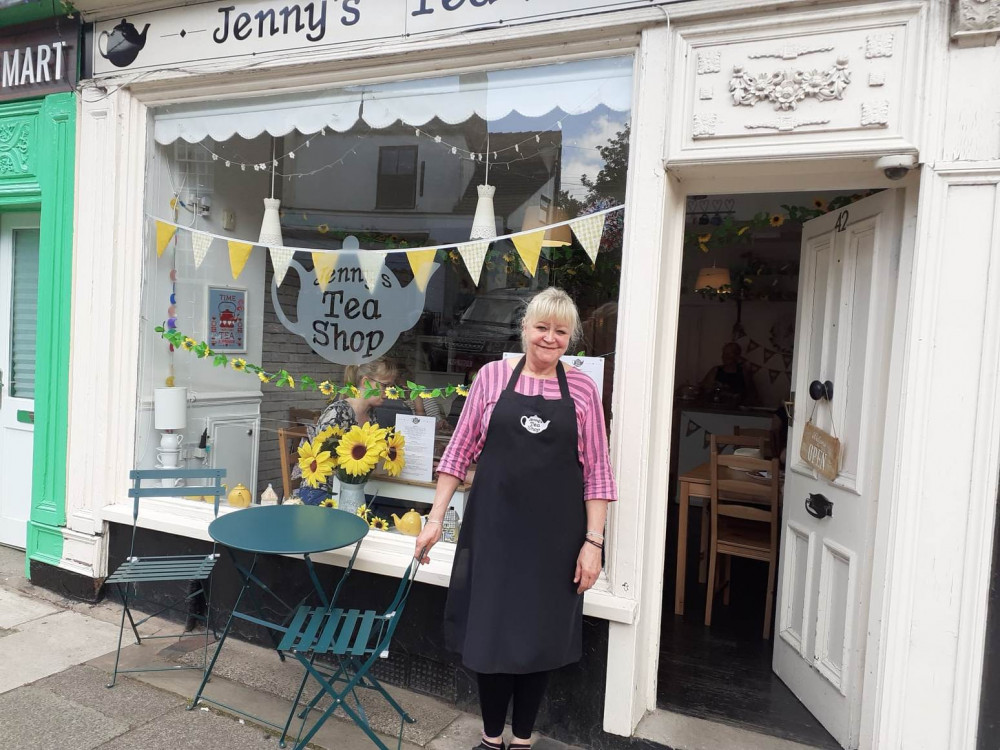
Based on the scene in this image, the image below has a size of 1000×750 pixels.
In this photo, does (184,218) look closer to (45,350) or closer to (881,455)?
(45,350)

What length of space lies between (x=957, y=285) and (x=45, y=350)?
15.9 feet

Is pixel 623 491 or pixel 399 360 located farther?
pixel 399 360

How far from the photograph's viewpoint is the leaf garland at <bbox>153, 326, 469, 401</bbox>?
3.67 m

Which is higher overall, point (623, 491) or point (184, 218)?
point (184, 218)

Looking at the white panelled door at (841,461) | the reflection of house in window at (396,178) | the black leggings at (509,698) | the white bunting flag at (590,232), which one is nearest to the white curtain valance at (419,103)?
the reflection of house in window at (396,178)

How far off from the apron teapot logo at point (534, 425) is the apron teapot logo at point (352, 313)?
1.37 metres

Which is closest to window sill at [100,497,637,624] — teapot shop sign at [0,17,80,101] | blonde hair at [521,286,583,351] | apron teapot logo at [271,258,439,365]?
apron teapot logo at [271,258,439,365]

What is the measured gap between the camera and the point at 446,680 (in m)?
3.26

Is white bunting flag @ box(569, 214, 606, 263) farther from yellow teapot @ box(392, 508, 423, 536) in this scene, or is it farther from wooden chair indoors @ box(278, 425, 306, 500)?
wooden chair indoors @ box(278, 425, 306, 500)

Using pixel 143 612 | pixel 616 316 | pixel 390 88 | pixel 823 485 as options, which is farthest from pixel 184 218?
pixel 823 485

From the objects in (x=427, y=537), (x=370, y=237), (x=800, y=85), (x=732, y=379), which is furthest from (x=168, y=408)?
(x=732, y=379)

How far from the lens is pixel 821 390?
3.12 m

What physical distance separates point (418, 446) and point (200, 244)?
1920 mm

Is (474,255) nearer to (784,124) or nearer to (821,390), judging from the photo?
(784,124)
